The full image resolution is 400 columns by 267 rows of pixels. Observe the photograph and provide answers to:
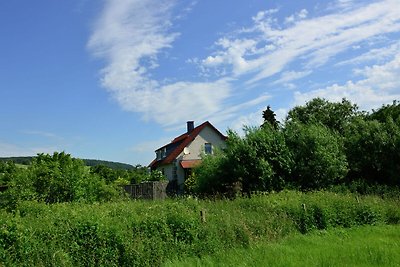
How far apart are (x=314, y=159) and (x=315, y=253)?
43.3 ft

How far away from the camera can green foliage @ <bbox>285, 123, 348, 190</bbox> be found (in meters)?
23.8

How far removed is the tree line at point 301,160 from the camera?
23406mm

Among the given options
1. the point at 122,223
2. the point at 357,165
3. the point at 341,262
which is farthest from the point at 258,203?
the point at 357,165

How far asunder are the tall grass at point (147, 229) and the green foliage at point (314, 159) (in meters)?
7.22

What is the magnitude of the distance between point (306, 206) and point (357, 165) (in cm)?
1345

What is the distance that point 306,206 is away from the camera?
15.7 m

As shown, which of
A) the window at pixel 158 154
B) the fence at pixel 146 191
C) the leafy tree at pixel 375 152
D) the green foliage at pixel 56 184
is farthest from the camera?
the window at pixel 158 154

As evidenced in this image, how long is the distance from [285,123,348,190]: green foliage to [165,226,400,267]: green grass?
978 centimetres

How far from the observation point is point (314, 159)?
2389 centimetres

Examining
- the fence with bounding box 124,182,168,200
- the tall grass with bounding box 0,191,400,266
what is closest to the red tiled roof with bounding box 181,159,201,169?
the fence with bounding box 124,182,168,200

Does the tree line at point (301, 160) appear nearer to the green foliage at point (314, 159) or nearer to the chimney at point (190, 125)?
the green foliage at point (314, 159)

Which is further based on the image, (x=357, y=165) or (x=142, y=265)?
(x=357, y=165)

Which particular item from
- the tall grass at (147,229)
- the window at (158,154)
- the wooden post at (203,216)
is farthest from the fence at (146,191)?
the window at (158,154)

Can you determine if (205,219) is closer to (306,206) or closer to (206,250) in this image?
(206,250)
